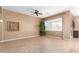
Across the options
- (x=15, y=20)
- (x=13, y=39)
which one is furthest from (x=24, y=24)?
(x=13, y=39)

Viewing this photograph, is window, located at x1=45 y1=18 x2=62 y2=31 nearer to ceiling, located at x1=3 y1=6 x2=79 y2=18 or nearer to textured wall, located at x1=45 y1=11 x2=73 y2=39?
textured wall, located at x1=45 y1=11 x2=73 y2=39

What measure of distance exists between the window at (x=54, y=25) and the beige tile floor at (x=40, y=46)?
27 cm

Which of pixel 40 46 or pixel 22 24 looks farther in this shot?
pixel 22 24

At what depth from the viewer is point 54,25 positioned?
100 inches

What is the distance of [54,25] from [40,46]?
0.67 metres

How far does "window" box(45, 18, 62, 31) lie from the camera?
2.49 m


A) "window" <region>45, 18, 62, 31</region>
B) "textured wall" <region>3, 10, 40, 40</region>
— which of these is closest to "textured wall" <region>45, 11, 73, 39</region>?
"window" <region>45, 18, 62, 31</region>

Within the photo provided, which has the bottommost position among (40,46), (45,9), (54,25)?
(40,46)

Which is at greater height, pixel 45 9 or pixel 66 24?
pixel 45 9

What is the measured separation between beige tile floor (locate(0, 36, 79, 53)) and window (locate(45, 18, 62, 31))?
27 cm

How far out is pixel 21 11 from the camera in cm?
244

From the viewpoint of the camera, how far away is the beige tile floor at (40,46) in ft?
7.78

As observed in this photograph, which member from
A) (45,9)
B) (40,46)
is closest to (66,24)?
(45,9)

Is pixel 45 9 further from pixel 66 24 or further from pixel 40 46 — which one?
pixel 40 46
